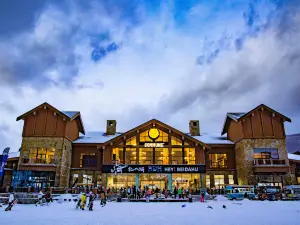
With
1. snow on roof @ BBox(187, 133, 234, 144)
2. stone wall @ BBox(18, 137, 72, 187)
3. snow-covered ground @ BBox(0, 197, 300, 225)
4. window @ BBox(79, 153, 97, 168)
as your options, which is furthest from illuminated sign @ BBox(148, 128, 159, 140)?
snow-covered ground @ BBox(0, 197, 300, 225)

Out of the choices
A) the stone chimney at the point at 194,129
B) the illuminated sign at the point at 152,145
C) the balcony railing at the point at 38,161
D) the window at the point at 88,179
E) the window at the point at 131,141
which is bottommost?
the window at the point at 88,179

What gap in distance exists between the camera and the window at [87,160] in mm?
37344

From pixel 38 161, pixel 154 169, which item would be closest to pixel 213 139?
pixel 154 169

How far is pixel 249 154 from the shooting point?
34500 millimetres

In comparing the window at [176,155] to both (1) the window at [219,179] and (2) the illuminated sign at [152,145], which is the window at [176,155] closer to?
(2) the illuminated sign at [152,145]

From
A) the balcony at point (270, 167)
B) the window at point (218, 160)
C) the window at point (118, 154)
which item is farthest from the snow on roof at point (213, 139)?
the window at point (118, 154)

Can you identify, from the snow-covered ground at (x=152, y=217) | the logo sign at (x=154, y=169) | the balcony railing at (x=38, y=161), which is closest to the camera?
the snow-covered ground at (x=152, y=217)

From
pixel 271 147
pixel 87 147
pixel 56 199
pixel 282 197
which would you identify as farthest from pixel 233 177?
pixel 56 199

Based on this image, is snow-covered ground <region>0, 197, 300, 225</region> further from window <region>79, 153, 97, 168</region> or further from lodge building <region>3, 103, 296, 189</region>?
window <region>79, 153, 97, 168</region>

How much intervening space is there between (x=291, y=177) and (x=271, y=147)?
191 inches

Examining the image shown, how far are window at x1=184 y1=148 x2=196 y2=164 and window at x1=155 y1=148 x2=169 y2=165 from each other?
269cm

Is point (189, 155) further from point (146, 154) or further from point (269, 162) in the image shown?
point (269, 162)

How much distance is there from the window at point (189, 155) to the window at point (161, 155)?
2.69 meters

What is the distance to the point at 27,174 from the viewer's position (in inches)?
1278
